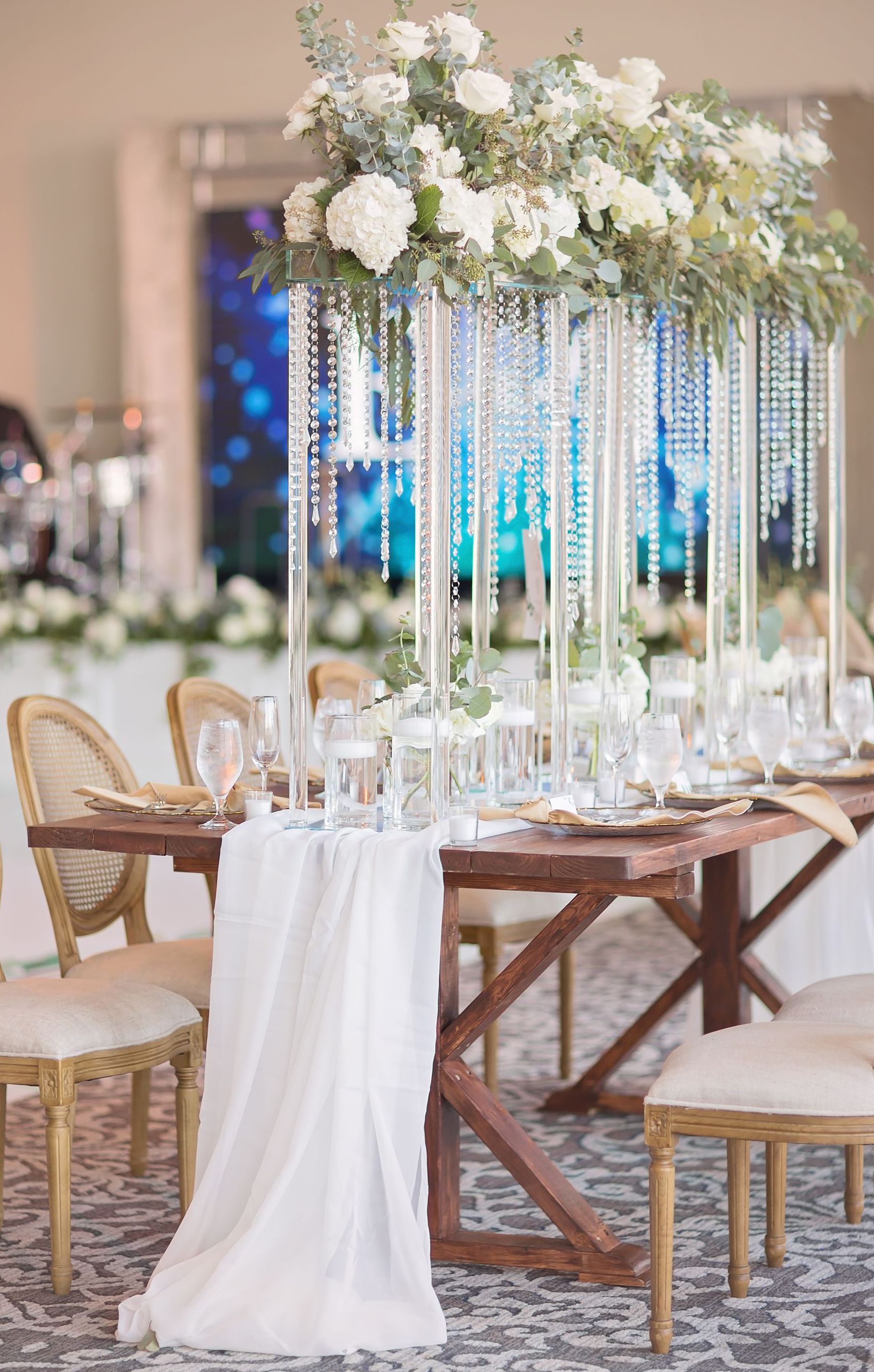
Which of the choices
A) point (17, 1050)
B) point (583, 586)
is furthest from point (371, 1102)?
point (583, 586)

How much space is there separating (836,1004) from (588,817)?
58 cm

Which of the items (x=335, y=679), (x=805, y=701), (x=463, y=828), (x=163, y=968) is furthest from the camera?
(x=335, y=679)

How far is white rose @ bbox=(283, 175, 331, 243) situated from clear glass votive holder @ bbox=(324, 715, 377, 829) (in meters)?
0.85

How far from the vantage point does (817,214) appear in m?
10.5

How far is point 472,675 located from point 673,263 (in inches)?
38.9

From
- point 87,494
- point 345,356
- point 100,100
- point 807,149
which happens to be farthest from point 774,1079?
point 100,100

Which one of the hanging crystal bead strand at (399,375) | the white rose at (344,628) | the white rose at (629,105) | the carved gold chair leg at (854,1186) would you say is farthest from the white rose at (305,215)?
the white rose at (344,628)

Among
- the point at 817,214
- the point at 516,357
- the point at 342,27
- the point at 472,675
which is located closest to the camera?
the point at 472,675

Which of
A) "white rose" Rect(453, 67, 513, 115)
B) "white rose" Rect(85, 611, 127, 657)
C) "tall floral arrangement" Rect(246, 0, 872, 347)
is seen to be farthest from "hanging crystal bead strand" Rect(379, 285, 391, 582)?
"white rose" Rect(85, 611, 127, 657)

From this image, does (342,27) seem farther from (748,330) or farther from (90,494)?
(748,330)

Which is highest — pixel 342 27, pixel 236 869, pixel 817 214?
pixel 342 27

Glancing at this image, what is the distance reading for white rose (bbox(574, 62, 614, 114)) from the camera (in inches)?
135

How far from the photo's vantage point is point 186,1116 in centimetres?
312

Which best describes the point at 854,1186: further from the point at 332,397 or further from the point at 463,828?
the point at 332,397
